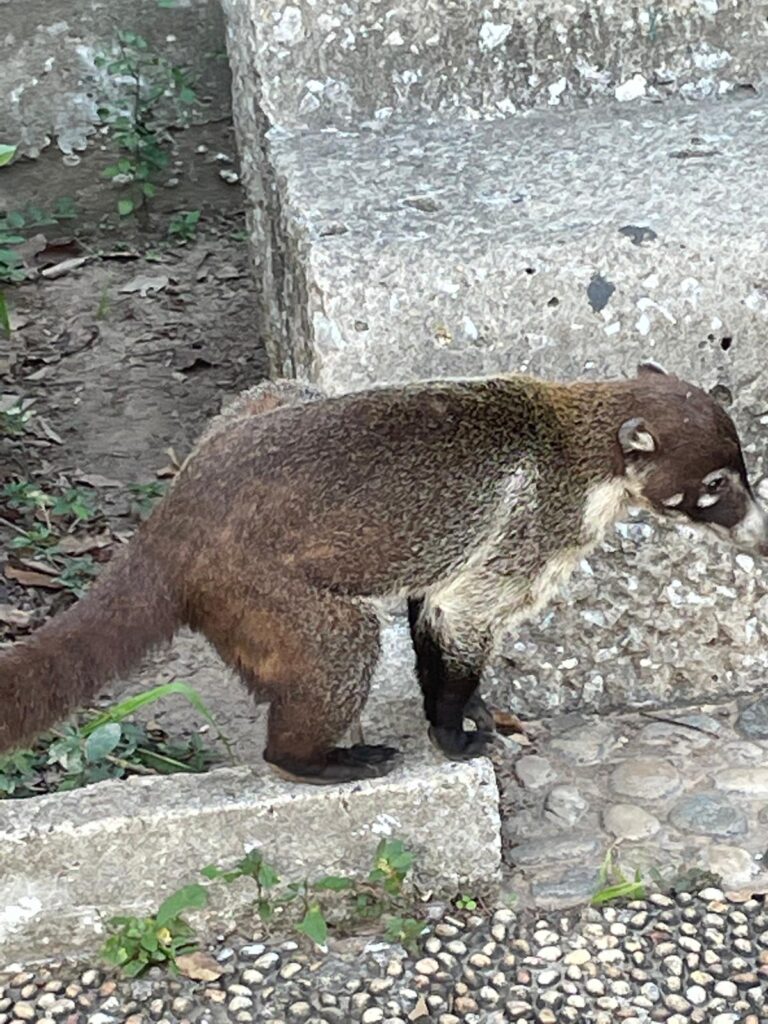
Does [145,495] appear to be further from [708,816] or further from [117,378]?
[708,816]

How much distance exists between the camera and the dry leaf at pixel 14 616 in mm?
4164

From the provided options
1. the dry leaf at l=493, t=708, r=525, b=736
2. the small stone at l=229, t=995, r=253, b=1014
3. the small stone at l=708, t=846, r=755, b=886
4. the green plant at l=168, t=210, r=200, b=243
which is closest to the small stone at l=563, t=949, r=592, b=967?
the small stone at l=708, t=846, r=755, b=886

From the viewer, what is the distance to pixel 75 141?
20.2 feet

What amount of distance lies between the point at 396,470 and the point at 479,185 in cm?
104

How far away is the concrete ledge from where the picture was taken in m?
3.07

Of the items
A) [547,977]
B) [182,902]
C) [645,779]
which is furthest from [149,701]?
[645,779]

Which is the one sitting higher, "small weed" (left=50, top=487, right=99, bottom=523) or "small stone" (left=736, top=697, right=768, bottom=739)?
"small weed" (left=50, top=487, right=99, bottom=523)

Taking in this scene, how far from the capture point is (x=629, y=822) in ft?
11.5

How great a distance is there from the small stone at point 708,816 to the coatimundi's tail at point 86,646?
1.16m

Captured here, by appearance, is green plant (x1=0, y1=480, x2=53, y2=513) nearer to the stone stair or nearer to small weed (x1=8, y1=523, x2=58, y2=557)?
small weed (x1=8, y1=523, x2=58, y2=557)

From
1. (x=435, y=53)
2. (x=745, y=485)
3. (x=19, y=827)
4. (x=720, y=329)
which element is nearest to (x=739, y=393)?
(x=720, y=329)

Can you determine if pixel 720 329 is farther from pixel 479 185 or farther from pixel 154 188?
pixel 154 188

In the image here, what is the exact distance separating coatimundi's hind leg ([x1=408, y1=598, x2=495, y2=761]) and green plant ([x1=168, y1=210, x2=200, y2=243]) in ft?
10.1

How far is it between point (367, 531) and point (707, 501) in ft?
2.28
